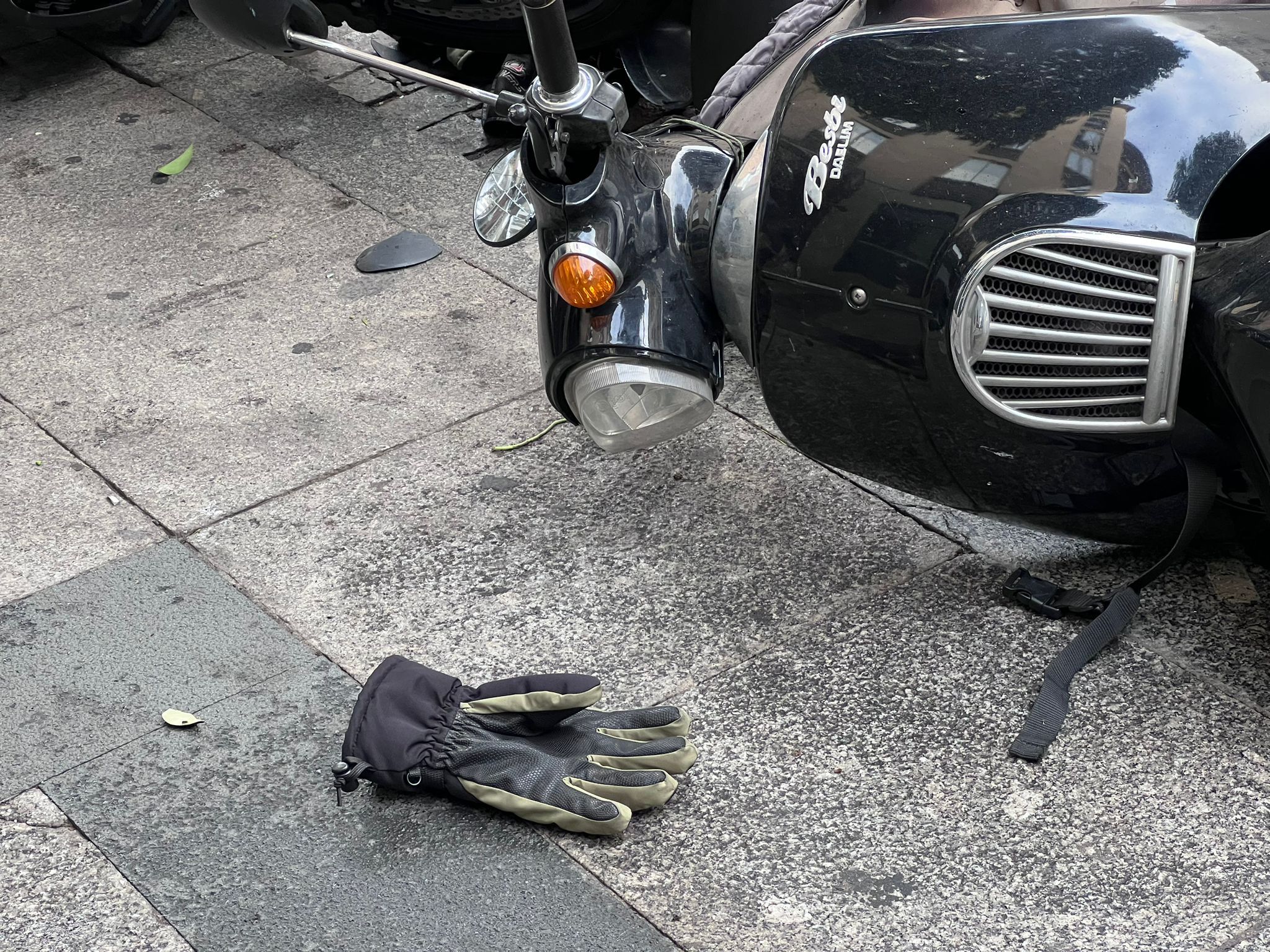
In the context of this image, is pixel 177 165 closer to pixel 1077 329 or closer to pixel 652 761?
pixel 652 761

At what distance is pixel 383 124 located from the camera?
5328 mm

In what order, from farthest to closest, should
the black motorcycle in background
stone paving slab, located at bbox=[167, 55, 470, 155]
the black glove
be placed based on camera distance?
1. the black motorcycle in background
2. stone paving slab, located at bbox=[167, 55, 470, 155]
3. the black glove

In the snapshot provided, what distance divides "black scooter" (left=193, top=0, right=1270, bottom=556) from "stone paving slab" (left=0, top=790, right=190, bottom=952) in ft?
3.79

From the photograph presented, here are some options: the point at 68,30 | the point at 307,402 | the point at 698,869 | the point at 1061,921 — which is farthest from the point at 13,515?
the point at 68,30

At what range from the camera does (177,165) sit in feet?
16.8

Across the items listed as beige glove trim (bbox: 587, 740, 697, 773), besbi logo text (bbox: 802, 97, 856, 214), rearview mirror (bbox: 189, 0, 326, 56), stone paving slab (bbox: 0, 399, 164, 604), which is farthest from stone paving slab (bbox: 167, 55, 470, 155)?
beige glove trim (bbox: 587, 740, 697, 773)

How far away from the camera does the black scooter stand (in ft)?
7.67

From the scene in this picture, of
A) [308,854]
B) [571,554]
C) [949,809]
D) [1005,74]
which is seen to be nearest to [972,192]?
[1005,74]

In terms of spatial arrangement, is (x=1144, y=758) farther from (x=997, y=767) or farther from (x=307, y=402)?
(x=307, y=402)

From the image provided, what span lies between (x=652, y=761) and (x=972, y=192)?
3.52 ft

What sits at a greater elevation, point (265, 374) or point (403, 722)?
point (403, 722)

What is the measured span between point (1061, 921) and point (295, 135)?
394 cm

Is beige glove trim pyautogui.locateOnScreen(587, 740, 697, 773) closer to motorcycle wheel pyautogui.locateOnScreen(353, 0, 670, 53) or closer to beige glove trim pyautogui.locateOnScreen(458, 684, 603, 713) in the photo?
beige glove trim pyautogui.locateOnScreen(458, 684, 603, 713)

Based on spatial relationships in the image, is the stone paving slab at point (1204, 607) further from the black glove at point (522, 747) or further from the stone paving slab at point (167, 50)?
the stone paving slab at point (167, 50)
